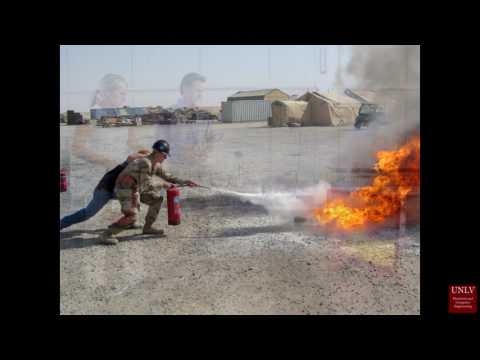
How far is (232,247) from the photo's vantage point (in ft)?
19.7

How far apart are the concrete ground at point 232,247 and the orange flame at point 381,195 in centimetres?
29

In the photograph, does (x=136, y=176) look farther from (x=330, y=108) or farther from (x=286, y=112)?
(x=330, y=108)

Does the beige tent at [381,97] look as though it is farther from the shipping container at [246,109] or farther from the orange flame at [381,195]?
the shipping container at [246,109]

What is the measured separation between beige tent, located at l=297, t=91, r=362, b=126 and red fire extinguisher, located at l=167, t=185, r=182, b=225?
2381mm

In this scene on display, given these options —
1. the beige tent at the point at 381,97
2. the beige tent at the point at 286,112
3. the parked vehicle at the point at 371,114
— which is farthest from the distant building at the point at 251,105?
the parked vehicle at the point at 371,114

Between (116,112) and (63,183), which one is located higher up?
(116,112)

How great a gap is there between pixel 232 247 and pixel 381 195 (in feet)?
7.97

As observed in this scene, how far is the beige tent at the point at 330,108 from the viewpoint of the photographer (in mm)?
6544

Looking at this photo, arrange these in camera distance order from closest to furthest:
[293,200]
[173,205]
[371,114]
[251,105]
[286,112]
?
[173,205] < [251,105] < [371,114] < [286,112] < [293,200]
